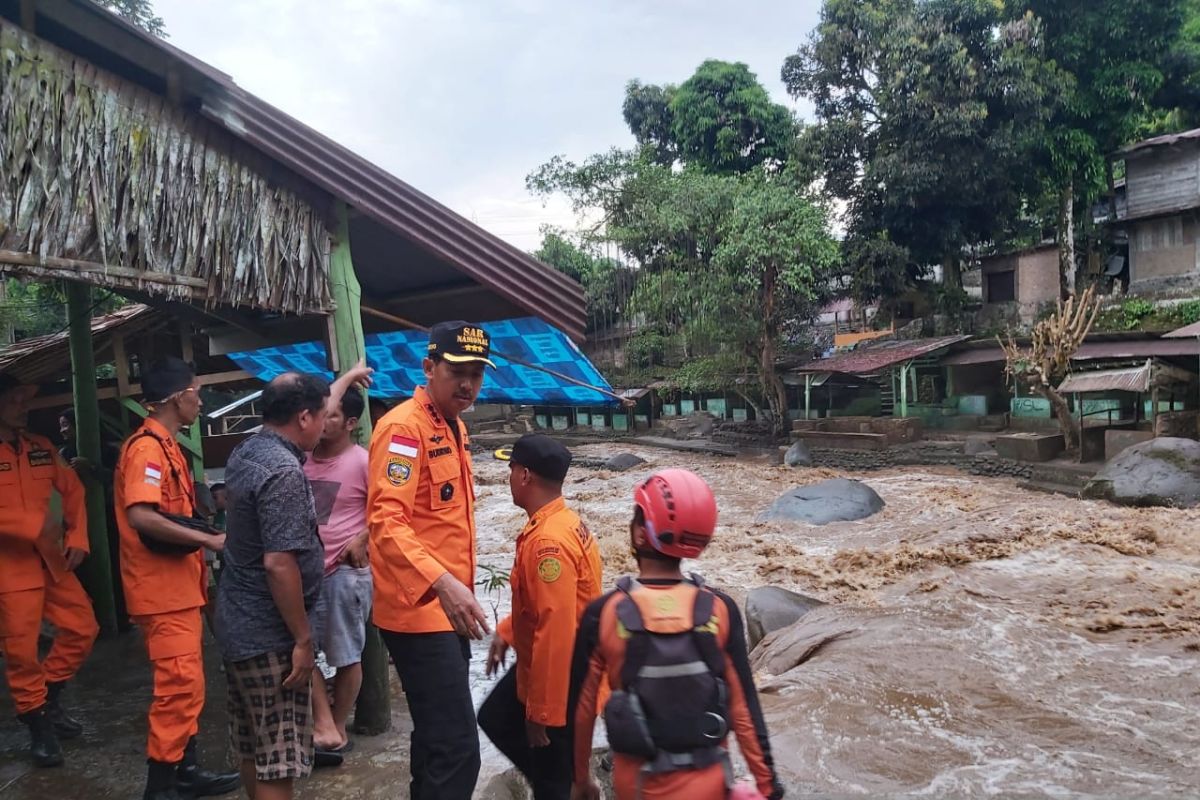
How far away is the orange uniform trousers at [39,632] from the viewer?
359 cm

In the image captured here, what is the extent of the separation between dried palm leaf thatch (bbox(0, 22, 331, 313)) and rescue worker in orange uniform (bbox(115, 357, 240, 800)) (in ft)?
1.76

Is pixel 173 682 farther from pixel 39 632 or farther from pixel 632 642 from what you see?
pixel 632 642

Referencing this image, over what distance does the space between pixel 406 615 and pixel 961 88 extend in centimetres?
2309

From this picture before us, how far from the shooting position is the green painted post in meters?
3.90

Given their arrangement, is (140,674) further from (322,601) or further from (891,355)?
(891,355)

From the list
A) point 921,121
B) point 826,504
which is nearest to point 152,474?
point 826,504

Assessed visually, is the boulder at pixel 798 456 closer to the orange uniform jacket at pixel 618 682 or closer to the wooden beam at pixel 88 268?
the wooden beam at pixel 88 268

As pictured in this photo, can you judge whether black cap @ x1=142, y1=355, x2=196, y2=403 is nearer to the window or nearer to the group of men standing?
Result: the group of men standing

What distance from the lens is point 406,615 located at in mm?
2592

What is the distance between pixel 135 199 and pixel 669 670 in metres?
2.83

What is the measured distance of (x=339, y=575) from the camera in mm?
3646

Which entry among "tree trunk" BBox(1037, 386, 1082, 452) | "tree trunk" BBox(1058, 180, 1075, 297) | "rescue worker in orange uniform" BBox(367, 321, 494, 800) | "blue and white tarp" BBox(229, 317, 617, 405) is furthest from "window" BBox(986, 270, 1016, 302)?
"rescue worker in orange uniform" BBox(367, 321, 494, 800)

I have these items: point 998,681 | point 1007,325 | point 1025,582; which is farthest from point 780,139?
point 998,681

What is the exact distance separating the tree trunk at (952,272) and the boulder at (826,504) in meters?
12.5
